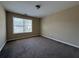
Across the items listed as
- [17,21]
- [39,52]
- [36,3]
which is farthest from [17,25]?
[39,52]

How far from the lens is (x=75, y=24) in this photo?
3170mm

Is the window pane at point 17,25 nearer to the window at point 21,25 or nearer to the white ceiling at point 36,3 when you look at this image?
the window at point 21,25

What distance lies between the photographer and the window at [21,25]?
4913 mm

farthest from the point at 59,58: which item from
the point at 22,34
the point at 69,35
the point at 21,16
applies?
the point at 21,16

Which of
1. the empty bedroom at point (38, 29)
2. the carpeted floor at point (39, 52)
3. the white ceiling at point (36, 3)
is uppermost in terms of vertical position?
the white ceiling at point (36, 3)

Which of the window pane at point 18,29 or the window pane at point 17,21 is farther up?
the window pane at point 17,21

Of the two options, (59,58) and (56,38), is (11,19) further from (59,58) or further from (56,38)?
(59,58)

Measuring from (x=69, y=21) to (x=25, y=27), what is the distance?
386cm

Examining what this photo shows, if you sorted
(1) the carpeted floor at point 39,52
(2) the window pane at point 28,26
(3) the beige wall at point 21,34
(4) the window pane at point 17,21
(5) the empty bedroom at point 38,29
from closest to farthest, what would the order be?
1. (1) the carpeted floor at point 39,52
2. (5) the empty bedroom at point 38,29
3. (3) the beige wall at point 21,34
4. (4) the window pane at point 17,21
5. (2) the window pane at point 28,26

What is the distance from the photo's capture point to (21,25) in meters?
5.36

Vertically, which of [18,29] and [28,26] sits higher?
Result: [28,26]

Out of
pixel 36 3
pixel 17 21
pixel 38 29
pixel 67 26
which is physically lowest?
pixel 38 29

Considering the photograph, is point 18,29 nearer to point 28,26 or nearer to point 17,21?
point 17,21

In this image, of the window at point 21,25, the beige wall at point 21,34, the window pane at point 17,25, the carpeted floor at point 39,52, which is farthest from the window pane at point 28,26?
the carpeted floor at point 39,52
